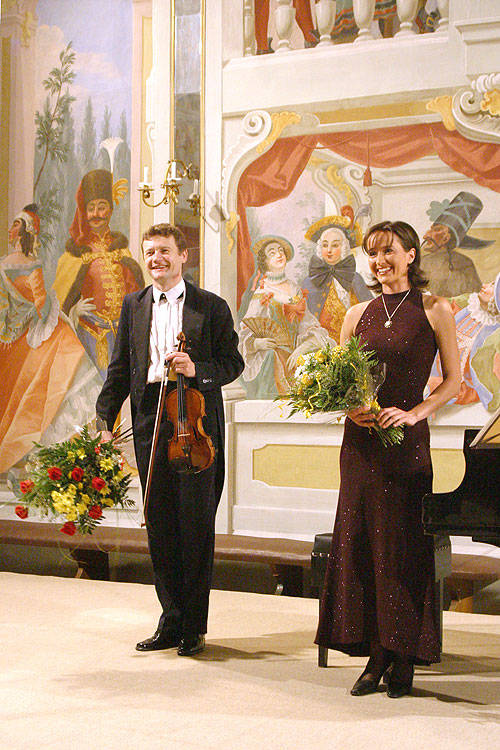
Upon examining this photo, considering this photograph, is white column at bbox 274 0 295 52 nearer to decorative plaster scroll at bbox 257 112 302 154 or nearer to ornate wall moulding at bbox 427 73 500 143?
decorative plaster scroll at bbox 257 112 302 154

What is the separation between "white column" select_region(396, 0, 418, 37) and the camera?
6.70 meters

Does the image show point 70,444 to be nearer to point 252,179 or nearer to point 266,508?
point 266,508

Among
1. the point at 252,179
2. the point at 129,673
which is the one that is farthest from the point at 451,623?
the point at 252,179

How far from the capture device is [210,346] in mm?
4484

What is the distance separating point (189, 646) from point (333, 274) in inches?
137

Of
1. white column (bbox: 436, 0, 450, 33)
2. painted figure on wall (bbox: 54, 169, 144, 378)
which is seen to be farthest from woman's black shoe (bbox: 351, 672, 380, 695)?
white column (bbox: 436, 0, 450, 33)

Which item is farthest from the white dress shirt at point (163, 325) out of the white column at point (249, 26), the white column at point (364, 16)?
the white column at point (249, 26)

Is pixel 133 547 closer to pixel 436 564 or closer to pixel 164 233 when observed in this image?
pixel 164 233

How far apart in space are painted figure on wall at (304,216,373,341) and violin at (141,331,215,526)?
9.62ft

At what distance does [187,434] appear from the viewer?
161 inches

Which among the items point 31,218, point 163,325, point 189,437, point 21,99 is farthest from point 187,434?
point 21,99

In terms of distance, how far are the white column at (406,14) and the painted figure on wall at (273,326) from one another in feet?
5.91

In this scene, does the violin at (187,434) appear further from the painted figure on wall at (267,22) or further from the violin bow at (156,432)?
the painted figure on wall at (267,22)

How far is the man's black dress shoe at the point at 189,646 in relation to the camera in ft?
14.0
